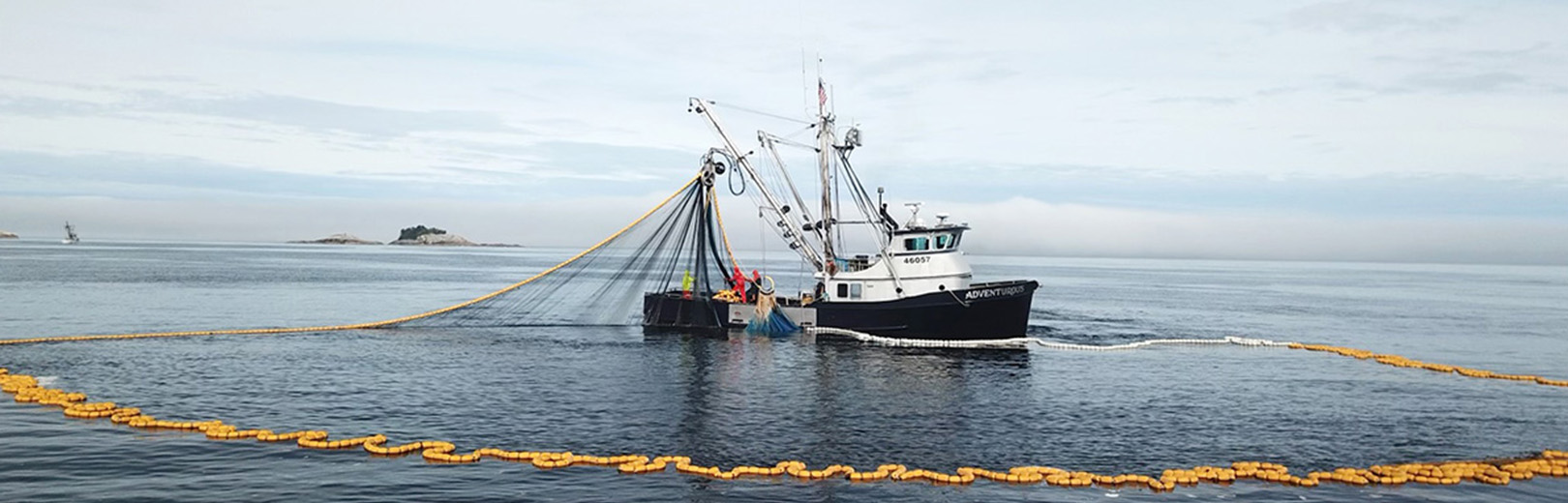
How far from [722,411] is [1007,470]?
11.6 m

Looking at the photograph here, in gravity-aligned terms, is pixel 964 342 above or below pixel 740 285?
below

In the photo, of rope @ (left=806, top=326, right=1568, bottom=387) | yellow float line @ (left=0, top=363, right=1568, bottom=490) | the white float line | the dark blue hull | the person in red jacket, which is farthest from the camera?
the person in red jacket

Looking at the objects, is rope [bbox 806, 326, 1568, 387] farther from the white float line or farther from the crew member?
the crew member

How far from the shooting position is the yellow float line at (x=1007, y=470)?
25688mm

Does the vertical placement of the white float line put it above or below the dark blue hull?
below

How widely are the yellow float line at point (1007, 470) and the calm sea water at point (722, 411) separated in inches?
20.4

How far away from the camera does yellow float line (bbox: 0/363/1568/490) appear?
2569cm

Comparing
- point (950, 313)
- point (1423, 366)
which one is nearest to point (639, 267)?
point (950, 313)

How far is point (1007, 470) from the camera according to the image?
2691 centimetres

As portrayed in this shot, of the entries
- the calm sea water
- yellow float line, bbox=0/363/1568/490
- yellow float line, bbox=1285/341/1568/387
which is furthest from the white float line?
yellow float line, bbox=0/363/1568/490

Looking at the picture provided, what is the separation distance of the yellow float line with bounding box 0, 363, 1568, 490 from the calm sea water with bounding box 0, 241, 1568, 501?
0.52 m

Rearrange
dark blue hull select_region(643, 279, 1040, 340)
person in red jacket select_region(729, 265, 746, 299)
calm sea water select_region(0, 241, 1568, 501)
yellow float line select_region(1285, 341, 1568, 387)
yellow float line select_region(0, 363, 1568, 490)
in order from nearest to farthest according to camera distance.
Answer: calm sea water select_region(0, 241, 1568, 501)
yellow float line select_region(0, 363, 1568, 490)
yellow float line select_region(1285, 341, 1568, 387)
dark blue hull select_region(643, 279, 1040, 340)
person in red jacket select_region(729, 265, 746, 299)

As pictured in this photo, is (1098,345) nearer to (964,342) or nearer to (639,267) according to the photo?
(964,342)

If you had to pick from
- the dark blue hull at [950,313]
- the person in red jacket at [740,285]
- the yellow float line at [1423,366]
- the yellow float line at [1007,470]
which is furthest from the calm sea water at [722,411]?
the person in red jacket at [740,285]
